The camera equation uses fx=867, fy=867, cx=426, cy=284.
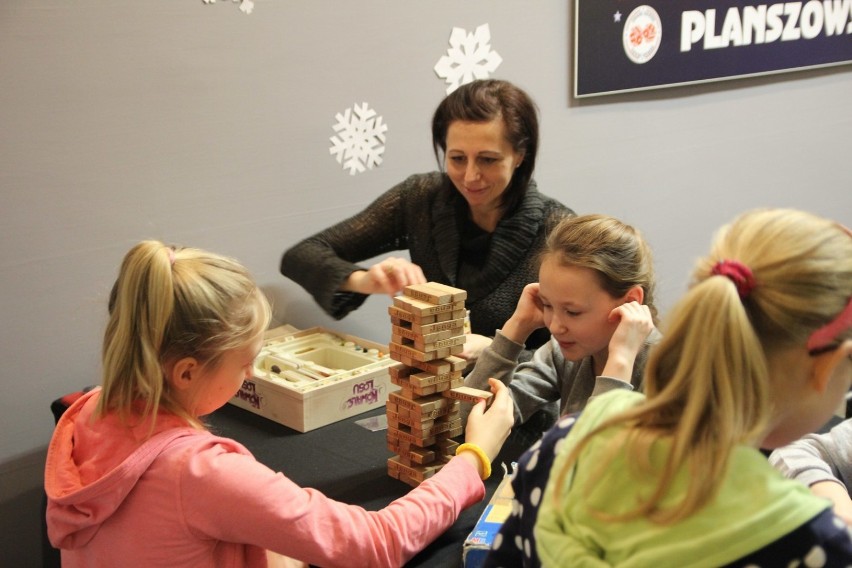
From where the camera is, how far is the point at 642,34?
Result: 3346 mm

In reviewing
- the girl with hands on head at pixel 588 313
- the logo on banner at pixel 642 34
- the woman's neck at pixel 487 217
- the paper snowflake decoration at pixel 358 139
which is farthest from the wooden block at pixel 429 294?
the logo on banner at pixel 642 34

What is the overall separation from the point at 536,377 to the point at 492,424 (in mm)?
305

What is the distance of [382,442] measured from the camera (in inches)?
73.5

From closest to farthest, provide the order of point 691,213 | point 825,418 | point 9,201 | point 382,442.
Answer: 1. point 825,418
2. point 382,442
3. point 9,201
4. point 691,213

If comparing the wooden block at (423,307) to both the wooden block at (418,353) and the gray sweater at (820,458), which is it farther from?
the gray sweater at (820,458)

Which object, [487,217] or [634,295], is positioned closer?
[634,295]

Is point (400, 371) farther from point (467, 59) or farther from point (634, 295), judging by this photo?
point (467, 59)

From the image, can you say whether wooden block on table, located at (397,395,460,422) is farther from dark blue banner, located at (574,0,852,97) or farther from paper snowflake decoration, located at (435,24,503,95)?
dark blue banner, located at (574,0,852,97)

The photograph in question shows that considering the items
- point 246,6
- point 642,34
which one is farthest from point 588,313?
point 642,34

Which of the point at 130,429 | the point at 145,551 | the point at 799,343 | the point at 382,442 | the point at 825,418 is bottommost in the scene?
the point at 382,442

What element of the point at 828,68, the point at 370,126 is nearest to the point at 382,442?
the point at 370,126

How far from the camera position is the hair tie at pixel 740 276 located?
36.4 inches

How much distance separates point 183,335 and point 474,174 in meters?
1.10

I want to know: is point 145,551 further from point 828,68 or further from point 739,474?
point 828,68
